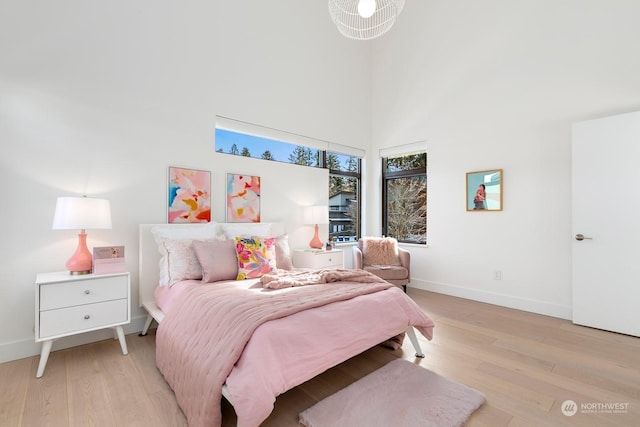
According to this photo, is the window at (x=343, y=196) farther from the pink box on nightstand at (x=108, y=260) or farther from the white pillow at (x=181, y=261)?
the pink box on nightstand at (x=108, y=260)

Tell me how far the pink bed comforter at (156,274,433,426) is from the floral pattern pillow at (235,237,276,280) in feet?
1.03

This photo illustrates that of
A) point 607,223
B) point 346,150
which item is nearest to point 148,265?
point 346,150

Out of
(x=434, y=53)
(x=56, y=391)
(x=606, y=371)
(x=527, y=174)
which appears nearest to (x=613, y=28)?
(x=527, y=174)

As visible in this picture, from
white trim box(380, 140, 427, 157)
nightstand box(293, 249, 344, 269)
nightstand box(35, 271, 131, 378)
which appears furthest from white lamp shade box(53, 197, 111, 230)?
white trim box(380, 140, 427, 157)

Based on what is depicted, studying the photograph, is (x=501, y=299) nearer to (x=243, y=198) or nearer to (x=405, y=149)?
(x=405, y=149)

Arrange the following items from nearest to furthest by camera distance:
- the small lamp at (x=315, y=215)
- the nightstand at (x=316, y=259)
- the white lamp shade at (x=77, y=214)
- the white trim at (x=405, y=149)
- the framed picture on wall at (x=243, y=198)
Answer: the white lamp shade at (x=77, y=214)
the framed picture on wall at (x=243, y=198)
the nightstand at (x=316, y=259)
the small lamp at (x=315, y=215)
the white trim at (x=405, y=149)

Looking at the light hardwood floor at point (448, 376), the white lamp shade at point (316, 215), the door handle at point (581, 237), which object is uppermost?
the white lamp shade at point (316, 215)

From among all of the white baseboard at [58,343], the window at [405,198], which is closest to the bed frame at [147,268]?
the white baseboard at [58,343]

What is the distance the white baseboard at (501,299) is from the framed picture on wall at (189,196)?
3270 mm

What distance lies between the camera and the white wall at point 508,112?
119 inches

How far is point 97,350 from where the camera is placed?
239cm

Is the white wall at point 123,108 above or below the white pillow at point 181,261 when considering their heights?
above

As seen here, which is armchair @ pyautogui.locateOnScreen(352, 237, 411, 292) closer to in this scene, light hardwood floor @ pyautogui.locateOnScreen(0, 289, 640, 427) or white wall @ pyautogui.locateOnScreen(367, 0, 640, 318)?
white wall @ pyautogui.locateOnScreen(367, 0, 640, 318)

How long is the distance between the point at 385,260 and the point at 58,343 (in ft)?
11.9
